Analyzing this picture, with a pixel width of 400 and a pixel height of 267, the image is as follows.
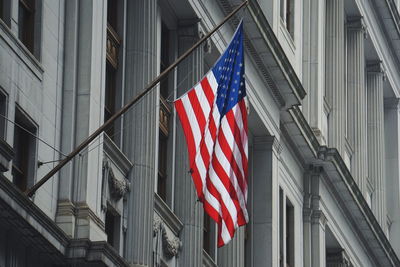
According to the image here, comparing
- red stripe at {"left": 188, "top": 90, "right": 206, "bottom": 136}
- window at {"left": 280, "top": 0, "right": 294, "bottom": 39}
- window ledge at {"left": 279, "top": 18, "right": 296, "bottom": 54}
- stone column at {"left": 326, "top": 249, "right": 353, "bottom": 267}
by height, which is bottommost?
red stripe at {"left": 188, "top": 90, "right": 206, "bottom": 136}

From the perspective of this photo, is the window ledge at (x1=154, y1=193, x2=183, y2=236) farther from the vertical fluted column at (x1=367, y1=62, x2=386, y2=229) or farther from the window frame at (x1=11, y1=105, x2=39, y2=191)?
the vertical fluted column at (x1=367, y1=62, x2=386, y2=229)

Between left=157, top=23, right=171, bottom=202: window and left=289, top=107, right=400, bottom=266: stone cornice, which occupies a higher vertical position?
left=289, top=107, right=400, bottom=266: stone cornice

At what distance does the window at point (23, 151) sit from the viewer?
114ft

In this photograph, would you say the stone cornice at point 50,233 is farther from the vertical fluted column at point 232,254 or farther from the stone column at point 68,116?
the vertical fluted column at point 232,254

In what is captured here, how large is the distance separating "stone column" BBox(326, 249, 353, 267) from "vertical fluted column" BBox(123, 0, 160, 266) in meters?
21.6

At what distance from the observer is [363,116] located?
70.8 metres

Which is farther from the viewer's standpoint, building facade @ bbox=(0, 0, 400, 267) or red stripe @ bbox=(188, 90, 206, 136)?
red stripe @ bbox=(188, 90, 206, 136)

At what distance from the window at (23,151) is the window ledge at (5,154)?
2.43 metres

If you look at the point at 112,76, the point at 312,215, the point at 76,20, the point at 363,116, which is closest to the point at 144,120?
the point at 112,76

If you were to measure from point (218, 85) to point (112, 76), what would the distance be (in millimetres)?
3668

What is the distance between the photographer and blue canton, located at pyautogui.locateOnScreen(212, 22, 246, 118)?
38.8 m

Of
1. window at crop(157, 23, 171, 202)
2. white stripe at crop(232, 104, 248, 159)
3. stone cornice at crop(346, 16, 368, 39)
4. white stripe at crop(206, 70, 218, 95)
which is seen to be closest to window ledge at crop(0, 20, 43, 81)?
white stripe at crop(206, 70, 218, 95)

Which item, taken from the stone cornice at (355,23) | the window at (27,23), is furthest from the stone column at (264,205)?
the window at (27,23)

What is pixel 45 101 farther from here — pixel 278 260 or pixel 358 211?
pixel 358 211
